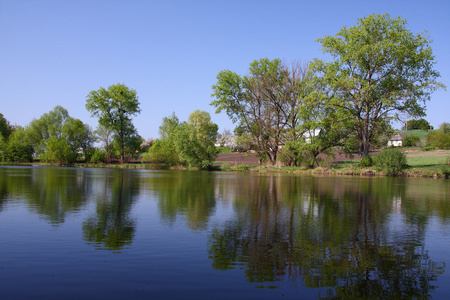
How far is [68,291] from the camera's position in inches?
215

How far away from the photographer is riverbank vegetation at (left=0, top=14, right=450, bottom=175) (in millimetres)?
43000

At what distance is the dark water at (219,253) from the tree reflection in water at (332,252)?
3 cm

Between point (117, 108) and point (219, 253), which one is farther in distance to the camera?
point (117, 108)

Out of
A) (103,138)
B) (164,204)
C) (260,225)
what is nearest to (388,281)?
(260,225)

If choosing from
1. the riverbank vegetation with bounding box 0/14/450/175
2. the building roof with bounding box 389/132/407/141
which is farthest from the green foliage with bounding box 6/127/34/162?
the building roof with bounding box 389/132/407/141

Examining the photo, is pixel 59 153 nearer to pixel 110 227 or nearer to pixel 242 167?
pixel 242 167

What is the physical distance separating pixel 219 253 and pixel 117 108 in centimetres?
7232

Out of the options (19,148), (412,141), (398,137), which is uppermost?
(398,137)

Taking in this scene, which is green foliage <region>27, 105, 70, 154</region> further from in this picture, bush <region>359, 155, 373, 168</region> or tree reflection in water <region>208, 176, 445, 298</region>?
tree reflection in water <region>208, 176, 445, 298</region>

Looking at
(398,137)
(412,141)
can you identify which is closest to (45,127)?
(412,141)

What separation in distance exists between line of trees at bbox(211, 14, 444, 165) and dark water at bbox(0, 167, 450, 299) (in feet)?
111

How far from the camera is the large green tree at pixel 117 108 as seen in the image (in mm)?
73438

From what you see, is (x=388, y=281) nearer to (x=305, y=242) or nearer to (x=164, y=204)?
(x=305, y=242)

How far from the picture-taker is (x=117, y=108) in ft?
247
